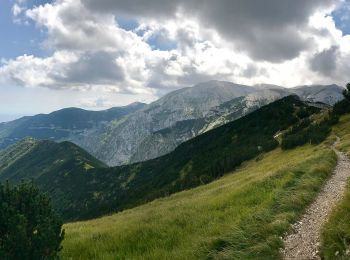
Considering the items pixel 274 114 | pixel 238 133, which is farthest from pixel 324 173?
pixel 238 133

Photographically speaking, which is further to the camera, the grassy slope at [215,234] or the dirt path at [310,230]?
the grassy slope at [215,234]

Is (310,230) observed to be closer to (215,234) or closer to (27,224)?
(215,234)

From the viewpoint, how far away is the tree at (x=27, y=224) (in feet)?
31.8

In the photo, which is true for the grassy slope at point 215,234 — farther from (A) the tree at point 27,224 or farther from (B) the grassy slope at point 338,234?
(A) the tree at point 27,224

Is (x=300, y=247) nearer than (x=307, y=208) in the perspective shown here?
Yes

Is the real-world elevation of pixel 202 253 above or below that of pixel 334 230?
below

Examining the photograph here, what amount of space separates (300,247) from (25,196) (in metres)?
8.17

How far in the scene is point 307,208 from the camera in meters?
14.1

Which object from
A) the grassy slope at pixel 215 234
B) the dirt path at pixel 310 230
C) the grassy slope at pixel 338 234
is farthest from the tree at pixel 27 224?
the grassy slope at pixel 338 234

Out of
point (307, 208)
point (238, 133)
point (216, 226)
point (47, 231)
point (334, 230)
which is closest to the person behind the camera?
point (334, 230)

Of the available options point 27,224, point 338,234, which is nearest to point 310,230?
point 338,234

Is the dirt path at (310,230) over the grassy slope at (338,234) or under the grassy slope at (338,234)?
under

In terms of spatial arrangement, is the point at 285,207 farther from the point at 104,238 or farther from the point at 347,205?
the point at 104,238

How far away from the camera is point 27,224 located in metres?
10.6
